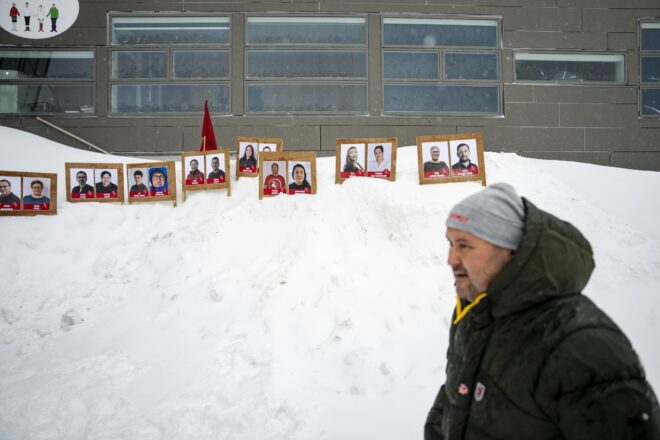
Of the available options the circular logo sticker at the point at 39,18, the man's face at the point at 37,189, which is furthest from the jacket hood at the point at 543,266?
the circular logo sticker at the point at 39,18

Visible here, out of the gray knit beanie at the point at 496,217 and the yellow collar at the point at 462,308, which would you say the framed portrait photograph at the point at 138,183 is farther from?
the gray knit beanie at the point at 496,217

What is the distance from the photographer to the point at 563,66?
12.4m

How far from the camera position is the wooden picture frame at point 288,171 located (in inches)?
296

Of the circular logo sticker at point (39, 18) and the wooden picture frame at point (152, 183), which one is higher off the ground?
the circular logo sticker at point (39, 18)

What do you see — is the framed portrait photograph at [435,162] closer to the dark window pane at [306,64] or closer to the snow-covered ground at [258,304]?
the snow-covered ground at [258,304]

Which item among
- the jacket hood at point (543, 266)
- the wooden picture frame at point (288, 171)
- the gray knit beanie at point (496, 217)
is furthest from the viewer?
the wooden picture frame at point (288, 171)

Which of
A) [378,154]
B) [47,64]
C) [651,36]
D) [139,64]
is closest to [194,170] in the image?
[378,154]

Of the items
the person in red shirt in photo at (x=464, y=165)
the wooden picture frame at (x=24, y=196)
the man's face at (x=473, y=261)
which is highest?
the person in red shirt in photo at (x=464, y=165)

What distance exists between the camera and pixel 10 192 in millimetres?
7680

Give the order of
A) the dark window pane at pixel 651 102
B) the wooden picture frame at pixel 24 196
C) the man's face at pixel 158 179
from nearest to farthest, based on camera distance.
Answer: the wooden picture frame at pixel 24 196, the man's face at pixel 158 179, the dark window pane at pixel 651 102

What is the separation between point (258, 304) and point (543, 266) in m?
4.49

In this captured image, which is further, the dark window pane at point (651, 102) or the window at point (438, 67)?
the dark window pane at point (651, 102)

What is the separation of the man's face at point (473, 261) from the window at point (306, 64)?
1077 centimetres

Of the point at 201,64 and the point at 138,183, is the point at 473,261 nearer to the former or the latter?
the point at 138,183
